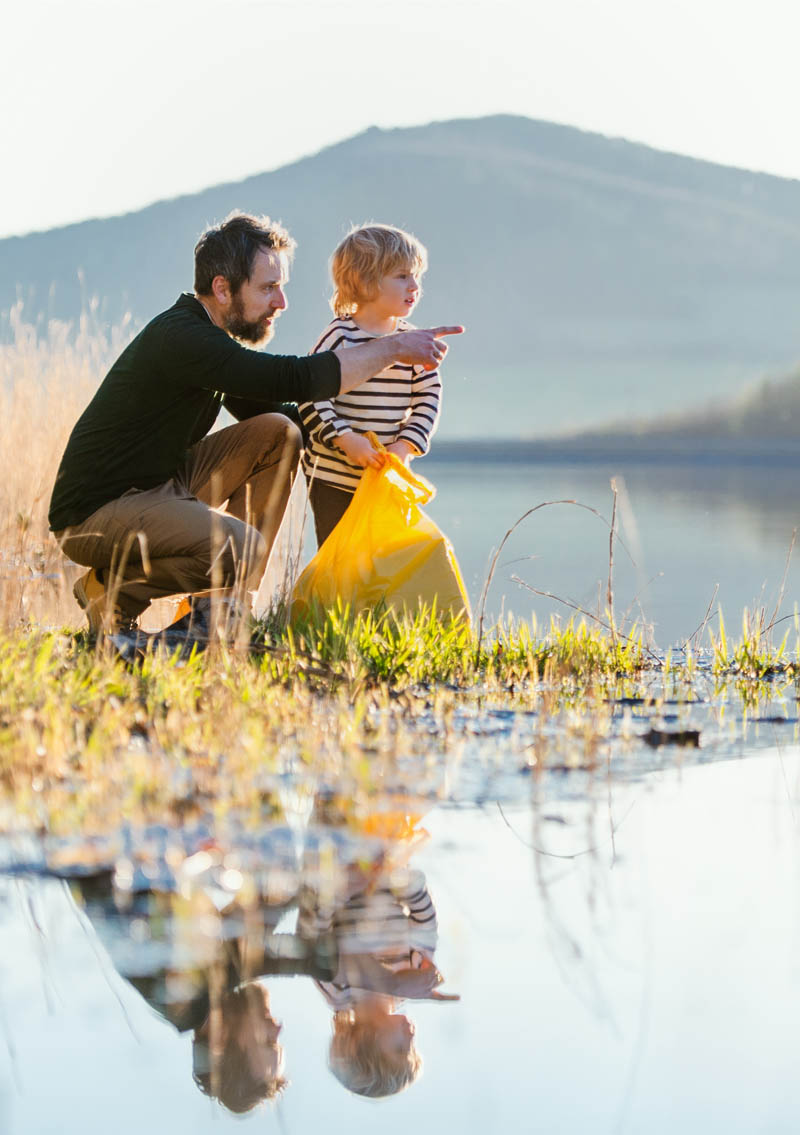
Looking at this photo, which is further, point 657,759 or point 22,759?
point 657,759

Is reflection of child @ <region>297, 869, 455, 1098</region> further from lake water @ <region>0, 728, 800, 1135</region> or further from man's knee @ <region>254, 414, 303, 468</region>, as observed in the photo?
man's knee @ <region>254, 414, 303, 468</region>

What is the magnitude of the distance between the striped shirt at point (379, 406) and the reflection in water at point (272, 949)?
79.6 inches

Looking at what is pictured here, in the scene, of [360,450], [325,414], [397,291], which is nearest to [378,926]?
[360,450]

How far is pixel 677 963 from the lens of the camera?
1747 millimetres

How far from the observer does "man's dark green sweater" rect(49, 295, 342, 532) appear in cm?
360

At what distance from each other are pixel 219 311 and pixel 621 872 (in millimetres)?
2299

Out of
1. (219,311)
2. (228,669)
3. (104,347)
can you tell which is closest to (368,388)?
(219,311)

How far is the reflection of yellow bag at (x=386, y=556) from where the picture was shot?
3.87 m

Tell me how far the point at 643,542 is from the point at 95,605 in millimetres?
6566

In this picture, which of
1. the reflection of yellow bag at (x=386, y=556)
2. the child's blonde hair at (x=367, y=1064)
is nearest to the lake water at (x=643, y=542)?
the reflection of yellow bag at (x=386, y=556)

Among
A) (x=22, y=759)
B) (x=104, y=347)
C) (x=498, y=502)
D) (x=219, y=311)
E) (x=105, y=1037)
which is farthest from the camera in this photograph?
(x=498, y=502)

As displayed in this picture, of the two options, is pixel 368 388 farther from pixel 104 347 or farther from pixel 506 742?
pixel 104 347

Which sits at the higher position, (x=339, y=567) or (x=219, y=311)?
(x=219, y=311)

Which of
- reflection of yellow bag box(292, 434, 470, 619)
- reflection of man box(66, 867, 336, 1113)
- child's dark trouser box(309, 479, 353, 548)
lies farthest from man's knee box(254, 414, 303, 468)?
reflection of man box(66, 867, 336, 1113)
